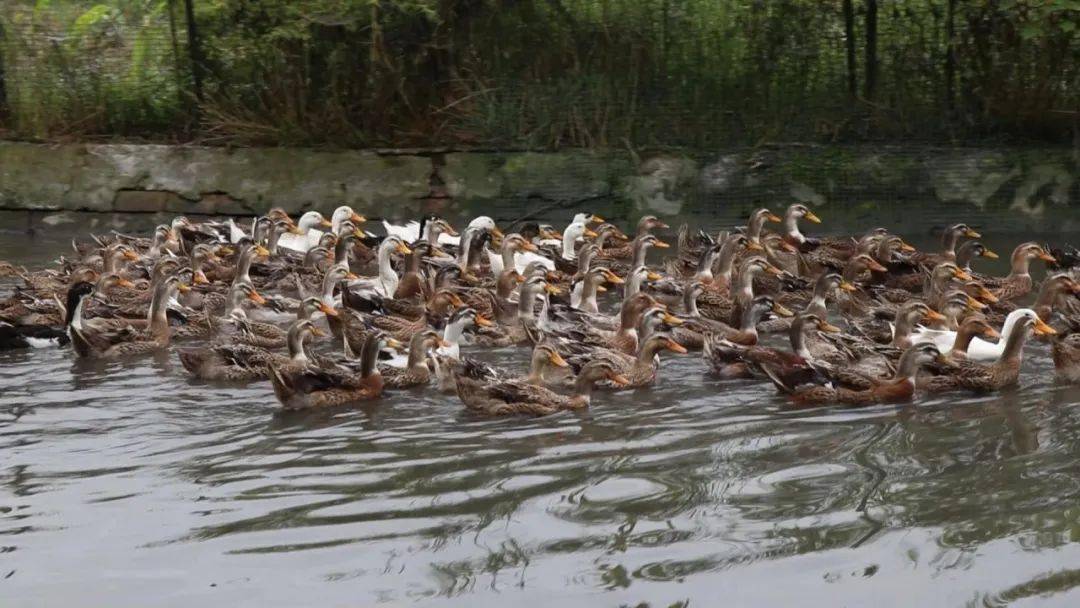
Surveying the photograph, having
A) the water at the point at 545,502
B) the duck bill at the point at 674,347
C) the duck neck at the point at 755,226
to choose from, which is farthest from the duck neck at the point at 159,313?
the duck neck at the point at 755,226

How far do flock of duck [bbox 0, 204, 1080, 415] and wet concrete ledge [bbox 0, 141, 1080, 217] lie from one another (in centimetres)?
71

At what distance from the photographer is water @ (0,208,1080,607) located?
6668mm

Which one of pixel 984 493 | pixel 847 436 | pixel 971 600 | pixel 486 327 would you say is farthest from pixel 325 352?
pixel 971 600

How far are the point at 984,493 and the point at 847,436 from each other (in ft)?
4.23

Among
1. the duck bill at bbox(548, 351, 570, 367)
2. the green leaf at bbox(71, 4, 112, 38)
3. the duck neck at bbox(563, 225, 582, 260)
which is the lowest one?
the duck neck at bbox(563, 225, 582, 260)

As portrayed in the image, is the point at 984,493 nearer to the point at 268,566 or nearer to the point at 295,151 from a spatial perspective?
the point at 268,566

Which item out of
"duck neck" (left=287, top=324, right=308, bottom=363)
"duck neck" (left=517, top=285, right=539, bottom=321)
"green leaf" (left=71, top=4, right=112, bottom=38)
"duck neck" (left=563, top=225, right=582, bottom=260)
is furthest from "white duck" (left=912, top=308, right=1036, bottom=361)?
"green leaf" (left=71, top=4, right=112, bottom=38)

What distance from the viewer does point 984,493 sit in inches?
301

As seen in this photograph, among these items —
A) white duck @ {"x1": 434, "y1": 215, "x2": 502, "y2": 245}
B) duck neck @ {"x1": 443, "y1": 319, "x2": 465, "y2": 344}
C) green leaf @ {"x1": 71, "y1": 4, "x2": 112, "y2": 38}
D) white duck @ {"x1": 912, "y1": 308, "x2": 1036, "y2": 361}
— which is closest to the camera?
white duck @ {"x1": 912, "y1": 308, "x2": 1036, "y2": 361}

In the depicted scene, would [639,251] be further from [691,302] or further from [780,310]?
[780,310]

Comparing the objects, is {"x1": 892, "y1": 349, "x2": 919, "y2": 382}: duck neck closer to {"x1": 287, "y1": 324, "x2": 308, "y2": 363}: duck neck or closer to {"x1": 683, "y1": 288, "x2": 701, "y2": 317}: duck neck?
{"x1": 683, "y1": 288, "x2": 701, "y2": 317}: duck neck

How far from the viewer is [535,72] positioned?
17.2 meters

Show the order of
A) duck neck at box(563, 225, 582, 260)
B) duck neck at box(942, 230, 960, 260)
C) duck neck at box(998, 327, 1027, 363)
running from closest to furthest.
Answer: duck neck at box(998, 327, 1027, 363)
duck neck at box(942, 230, 960, 260)
duck neck at box(563, 225, 582, 260)

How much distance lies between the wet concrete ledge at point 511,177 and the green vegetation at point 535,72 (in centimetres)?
32
